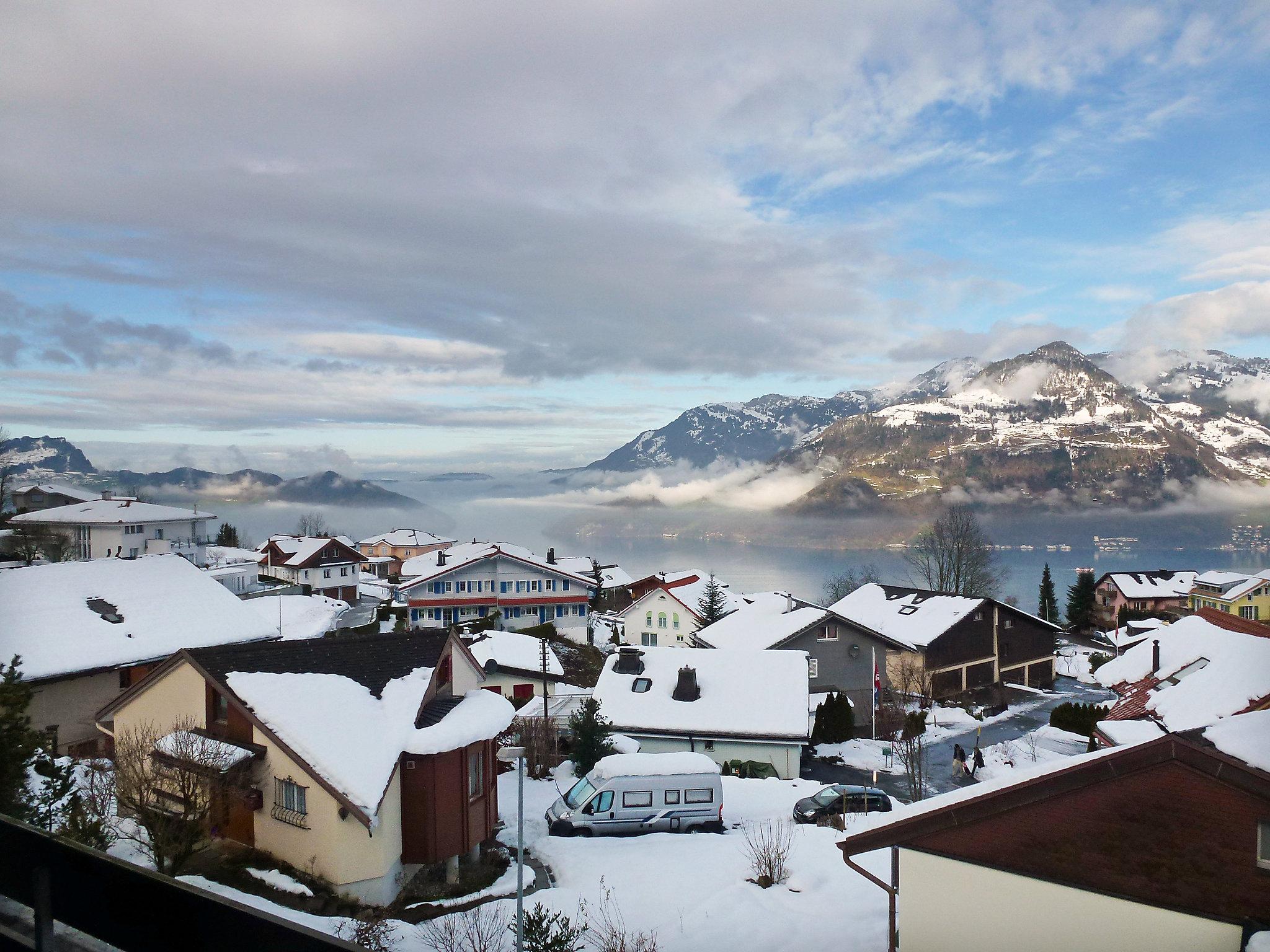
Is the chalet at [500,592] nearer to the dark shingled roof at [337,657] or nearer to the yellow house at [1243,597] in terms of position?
the dark shingled roof at [337,657]

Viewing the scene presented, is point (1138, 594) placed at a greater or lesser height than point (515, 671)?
lesser

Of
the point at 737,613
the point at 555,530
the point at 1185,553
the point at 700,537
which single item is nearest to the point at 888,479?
the point at 700,537

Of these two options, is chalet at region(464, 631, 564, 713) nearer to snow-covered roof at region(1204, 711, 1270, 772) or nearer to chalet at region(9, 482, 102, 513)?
chalet at region(9, 482, 102, 513)

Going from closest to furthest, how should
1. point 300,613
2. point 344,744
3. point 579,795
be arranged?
1. point 344,744
2. point 579,795
3. point 300,613

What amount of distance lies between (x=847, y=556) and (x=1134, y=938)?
441 ft

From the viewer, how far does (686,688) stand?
1619 centimetres

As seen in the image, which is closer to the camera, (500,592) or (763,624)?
(763,624)

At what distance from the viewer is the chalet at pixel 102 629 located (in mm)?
7559

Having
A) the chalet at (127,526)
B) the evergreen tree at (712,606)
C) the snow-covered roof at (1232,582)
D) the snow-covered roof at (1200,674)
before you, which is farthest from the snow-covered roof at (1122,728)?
the snow-covered roof at (1232,582)

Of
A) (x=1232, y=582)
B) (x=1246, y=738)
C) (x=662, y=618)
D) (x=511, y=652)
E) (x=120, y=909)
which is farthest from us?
(x=1232, y=582)

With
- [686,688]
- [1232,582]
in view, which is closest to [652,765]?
[686,688]

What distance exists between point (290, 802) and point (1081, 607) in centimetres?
4545

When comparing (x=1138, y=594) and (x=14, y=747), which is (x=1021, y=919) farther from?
(x=1138, y=594)

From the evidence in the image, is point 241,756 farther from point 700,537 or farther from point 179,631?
point 700,537
